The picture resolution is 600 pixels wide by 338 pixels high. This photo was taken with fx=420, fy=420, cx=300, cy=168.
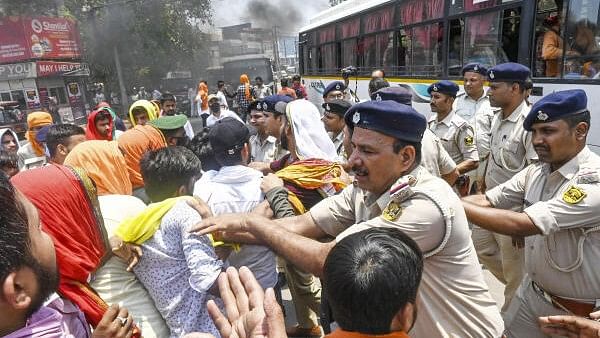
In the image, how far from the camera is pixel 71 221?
151 centimetres

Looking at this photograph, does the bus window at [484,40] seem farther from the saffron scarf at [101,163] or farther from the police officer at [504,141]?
the saffron scarf at [101,163]

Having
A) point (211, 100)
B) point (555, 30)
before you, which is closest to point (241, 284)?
point (555, 30)

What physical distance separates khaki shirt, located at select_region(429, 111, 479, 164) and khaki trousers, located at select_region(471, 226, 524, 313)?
0.86 m

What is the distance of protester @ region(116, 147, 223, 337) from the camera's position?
1804mm

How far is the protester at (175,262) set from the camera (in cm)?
180

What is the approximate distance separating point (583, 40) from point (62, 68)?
24397 millimetres

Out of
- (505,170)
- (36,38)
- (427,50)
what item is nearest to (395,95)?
(505,170)

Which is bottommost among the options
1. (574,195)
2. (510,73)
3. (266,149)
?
(266,149)

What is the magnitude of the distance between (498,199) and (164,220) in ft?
5.96

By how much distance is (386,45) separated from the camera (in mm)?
8820

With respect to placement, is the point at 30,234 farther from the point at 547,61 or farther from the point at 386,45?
the point at 386,45

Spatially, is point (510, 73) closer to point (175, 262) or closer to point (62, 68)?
point (175, 262)

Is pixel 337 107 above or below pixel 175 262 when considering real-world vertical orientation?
above

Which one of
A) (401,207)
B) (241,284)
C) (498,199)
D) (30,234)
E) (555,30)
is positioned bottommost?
(498,199)
